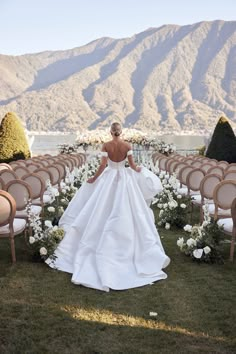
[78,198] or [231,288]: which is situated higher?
[78,198]

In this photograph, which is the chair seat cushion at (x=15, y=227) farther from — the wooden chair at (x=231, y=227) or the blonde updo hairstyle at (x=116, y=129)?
the wooden chair at (x=231, y=227)

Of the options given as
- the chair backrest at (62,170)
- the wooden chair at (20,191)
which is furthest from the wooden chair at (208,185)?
the chair backrest at (62,170)

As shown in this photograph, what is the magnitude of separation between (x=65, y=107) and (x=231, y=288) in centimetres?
19314

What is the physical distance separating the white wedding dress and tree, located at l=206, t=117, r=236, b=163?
11407 millimetres

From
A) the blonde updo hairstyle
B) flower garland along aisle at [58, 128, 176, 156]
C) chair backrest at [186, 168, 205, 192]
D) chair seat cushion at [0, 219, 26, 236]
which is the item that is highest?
the blonde updo hairstyle

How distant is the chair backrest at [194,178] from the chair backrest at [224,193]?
2.25 metres

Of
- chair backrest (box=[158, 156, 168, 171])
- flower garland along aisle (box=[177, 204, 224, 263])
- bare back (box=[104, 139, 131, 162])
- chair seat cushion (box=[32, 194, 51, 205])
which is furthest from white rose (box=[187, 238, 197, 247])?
chair backrest (box=[158, 156, 168, 171])

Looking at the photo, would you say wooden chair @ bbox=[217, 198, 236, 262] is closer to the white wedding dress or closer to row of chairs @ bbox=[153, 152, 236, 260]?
row of chairs @ bbox=[153, 152, 236, 260]

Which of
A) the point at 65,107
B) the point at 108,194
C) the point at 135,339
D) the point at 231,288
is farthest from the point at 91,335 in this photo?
the point at 65,107

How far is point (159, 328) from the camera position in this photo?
3.97 m

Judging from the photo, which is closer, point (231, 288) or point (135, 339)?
point (135, 339)

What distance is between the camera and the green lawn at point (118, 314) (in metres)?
3.65

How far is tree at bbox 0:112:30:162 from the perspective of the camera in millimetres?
16344

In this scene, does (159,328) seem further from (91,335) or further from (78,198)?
(78,198)
